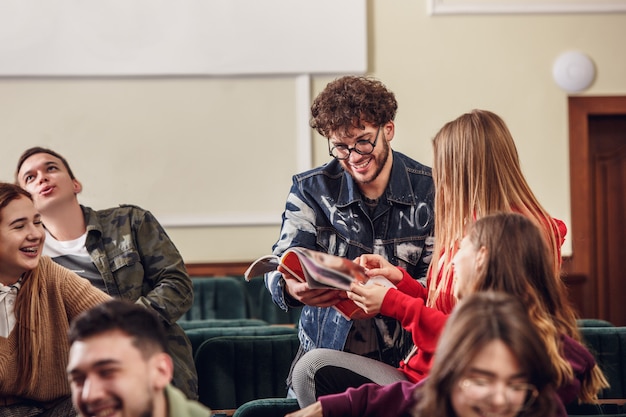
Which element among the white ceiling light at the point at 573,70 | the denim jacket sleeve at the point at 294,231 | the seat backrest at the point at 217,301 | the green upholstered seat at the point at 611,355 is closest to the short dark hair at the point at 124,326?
the denim jacket sleeve at the point at 294,231

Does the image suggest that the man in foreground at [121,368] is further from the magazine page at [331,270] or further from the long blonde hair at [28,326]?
the long blonde hair at [28,326]

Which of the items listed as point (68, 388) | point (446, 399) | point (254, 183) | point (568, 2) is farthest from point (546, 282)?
point (568, 2)

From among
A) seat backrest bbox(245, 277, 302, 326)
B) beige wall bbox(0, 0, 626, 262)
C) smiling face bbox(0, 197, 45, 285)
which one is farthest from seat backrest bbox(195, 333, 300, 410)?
beige wall bbox(0, 0, 626, 262)

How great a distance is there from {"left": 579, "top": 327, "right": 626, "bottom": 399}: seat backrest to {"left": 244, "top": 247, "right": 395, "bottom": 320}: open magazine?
0.95m

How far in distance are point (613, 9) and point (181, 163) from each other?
3168 millimetres

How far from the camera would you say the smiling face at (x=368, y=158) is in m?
2.77

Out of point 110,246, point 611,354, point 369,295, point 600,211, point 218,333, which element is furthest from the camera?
point 600,211

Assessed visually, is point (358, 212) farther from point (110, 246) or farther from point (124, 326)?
point (124, 326)

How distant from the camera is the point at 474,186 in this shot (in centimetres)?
238

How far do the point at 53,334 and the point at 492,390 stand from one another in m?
1.51

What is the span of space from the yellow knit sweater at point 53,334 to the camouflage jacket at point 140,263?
30 centimetres

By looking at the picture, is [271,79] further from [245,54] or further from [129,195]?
[129,195]

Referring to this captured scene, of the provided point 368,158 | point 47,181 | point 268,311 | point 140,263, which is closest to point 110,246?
point 140,263

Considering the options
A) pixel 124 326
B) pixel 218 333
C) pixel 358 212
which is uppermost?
pixel 358 212
